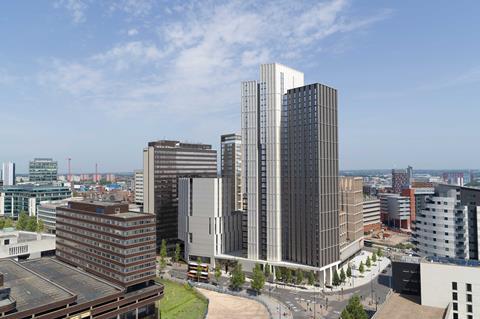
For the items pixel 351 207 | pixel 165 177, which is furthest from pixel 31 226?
pixel 351 207

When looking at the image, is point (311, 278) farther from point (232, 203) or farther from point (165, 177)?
point (165, 177)

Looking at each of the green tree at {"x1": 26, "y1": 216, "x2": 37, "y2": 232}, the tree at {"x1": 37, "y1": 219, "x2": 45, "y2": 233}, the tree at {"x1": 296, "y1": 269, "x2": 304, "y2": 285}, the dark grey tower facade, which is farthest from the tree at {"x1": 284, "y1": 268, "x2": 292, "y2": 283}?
the green tree at {"x1": 26, "y1": 216, "x2": 37, "y2": 232}

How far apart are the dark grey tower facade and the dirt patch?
A: 27.4 metres

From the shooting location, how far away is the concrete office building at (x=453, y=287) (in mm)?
71812

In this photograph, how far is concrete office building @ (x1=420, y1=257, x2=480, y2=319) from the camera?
7181 centimetres

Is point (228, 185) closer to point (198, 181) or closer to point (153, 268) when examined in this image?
point (198, 181)

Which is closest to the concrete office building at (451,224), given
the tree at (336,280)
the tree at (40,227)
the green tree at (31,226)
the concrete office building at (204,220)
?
the tree at (336,280)

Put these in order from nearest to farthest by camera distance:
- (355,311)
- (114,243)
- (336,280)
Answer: (355,311) → (114,243) → (336,280)

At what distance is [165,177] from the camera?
165 m

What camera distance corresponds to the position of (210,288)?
114 metres

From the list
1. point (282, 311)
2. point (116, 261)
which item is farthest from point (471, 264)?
point (116, 261)

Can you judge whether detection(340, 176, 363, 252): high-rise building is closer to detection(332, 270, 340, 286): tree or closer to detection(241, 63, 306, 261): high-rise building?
detection(332, 270, 340, 286): tree

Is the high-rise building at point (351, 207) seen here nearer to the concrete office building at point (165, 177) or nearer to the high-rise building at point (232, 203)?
the high-rise building at point (232, 203)

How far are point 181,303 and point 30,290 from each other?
39.7 meters
